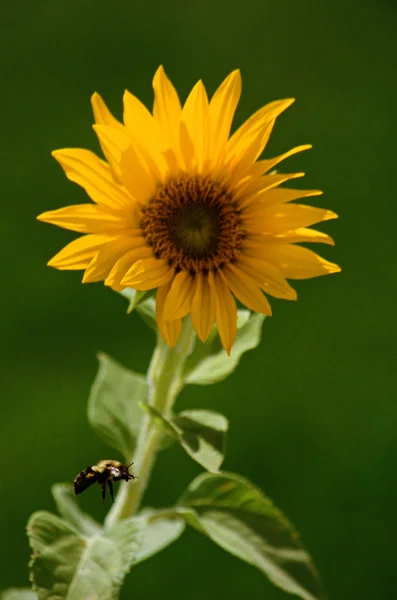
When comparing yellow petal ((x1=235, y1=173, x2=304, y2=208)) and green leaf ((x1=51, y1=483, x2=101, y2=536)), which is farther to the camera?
green leaf ((x1=51, y1=483, x2=101, y2=536))

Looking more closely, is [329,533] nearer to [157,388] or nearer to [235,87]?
[157,388]

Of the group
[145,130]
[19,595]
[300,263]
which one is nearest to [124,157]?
[145,130]

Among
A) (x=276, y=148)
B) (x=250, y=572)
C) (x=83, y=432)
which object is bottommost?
(x=250, y=572)

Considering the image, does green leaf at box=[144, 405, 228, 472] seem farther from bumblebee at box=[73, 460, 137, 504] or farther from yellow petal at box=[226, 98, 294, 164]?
yellow petal at box=[226, 98, 294, 164]

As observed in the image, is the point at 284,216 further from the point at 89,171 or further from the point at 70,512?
the point at 70,512

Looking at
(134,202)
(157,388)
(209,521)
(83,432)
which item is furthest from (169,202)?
(83,432)

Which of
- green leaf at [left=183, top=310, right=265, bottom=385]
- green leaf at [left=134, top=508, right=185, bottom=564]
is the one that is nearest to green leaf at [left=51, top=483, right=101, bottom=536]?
green leaf at [left=134, top=508, right=185, bottom=564]
